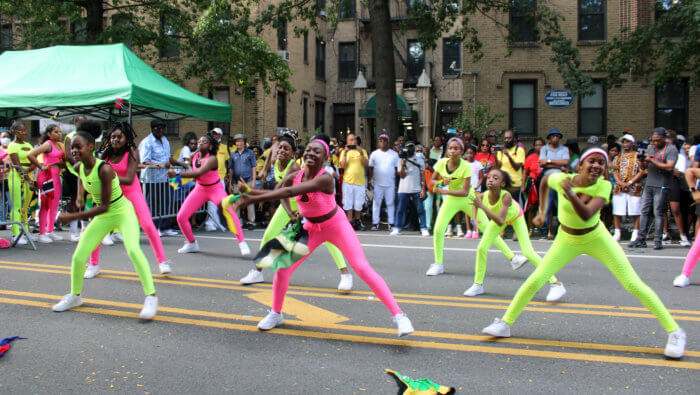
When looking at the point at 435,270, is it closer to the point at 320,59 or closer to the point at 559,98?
the point at 559,98

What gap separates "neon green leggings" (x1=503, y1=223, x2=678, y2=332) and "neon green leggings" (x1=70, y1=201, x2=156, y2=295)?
11.5 ft

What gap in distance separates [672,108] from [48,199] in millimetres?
19653

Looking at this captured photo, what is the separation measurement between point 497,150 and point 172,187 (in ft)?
24.2

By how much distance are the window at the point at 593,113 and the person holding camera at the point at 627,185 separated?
9.83m

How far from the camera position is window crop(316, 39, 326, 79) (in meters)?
35.8

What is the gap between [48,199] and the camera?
11.6 m

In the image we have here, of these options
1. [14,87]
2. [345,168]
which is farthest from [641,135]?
[14,87]

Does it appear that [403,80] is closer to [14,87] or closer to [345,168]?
[345,168]

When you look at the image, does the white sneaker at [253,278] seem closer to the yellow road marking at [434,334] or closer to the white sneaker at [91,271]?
the yellow road marking at [434,334]

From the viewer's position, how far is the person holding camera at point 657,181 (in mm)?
10945

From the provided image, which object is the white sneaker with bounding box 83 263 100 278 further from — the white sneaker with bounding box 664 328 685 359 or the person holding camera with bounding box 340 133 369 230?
the person holding camera with bounding box 340 133 369 230

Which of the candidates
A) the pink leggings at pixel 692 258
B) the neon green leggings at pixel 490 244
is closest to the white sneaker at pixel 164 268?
the neon green leggings at pixel 490 244

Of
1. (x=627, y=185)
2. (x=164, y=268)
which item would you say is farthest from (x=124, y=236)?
(x=627, y=185)

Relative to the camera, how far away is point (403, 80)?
3244 centimetres
